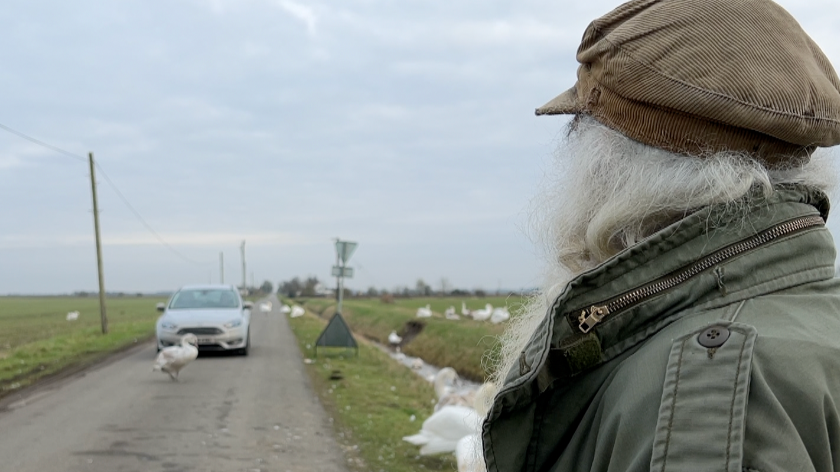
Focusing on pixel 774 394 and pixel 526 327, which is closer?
pixel 774 394

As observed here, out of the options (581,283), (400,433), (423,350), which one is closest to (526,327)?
(581,283)

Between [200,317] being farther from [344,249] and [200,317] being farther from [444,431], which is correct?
[444,431]

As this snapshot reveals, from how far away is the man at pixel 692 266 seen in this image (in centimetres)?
111

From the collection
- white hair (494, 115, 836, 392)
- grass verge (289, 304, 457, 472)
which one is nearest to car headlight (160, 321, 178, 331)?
grass verge (289, 304, 457, 472)

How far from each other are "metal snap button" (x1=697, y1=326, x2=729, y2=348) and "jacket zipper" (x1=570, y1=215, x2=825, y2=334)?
0.16 meters

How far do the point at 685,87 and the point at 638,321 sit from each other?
1.42 ft

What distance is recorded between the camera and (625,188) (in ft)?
4.80

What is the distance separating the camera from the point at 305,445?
772 centimetres

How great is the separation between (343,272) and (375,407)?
8.13 m

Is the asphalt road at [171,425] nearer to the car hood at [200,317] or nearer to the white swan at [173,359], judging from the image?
the white swan at [173,359]

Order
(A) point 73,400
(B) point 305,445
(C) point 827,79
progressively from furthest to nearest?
(A) point 73,400, (B) point 305,445, (C) point 827,79

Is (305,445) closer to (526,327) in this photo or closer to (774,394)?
(526,327)

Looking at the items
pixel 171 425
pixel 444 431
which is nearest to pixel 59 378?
pixel 171 425

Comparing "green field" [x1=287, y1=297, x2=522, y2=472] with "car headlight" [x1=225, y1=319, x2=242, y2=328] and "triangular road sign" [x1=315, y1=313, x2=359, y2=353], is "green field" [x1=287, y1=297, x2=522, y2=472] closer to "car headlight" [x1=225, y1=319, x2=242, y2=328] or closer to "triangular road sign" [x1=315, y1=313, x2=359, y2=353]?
"triangular road sign" [x1=315, y1=313, x2=359, y2=353]
